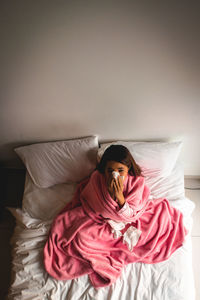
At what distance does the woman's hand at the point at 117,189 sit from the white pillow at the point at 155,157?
0.34 m

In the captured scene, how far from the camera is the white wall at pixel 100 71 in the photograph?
100cm

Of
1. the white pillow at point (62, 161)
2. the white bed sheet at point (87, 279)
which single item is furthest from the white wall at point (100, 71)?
the white bed sheet at point (87, 279)

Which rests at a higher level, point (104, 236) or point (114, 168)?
point (114, 168)

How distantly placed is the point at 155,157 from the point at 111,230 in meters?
0.54

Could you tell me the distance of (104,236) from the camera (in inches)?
48.6

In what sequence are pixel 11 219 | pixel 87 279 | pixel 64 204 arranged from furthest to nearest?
pixel 11 219 → pixel 64 204 → pixel 87 279

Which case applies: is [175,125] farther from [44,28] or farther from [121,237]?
[44,28]

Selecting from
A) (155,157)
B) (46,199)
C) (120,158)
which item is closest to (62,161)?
(46,199)

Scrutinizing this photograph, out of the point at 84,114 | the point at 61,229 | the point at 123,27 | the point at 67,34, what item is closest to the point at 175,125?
the point at 84,114

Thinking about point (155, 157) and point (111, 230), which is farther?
point (155, 157)

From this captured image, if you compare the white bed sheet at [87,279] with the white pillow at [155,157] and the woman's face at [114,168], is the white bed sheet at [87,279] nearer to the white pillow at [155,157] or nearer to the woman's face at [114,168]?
the white pillow at [155,157]

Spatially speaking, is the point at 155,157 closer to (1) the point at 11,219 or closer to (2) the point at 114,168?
(2) the point at 114,168

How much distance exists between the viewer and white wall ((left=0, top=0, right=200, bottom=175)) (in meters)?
1.00

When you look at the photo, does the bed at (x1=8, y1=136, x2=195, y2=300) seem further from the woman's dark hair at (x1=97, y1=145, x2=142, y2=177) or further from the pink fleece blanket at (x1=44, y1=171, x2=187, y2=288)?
the woman's dark hair at (x1=97, y1=145, x2=142, y2=177)
